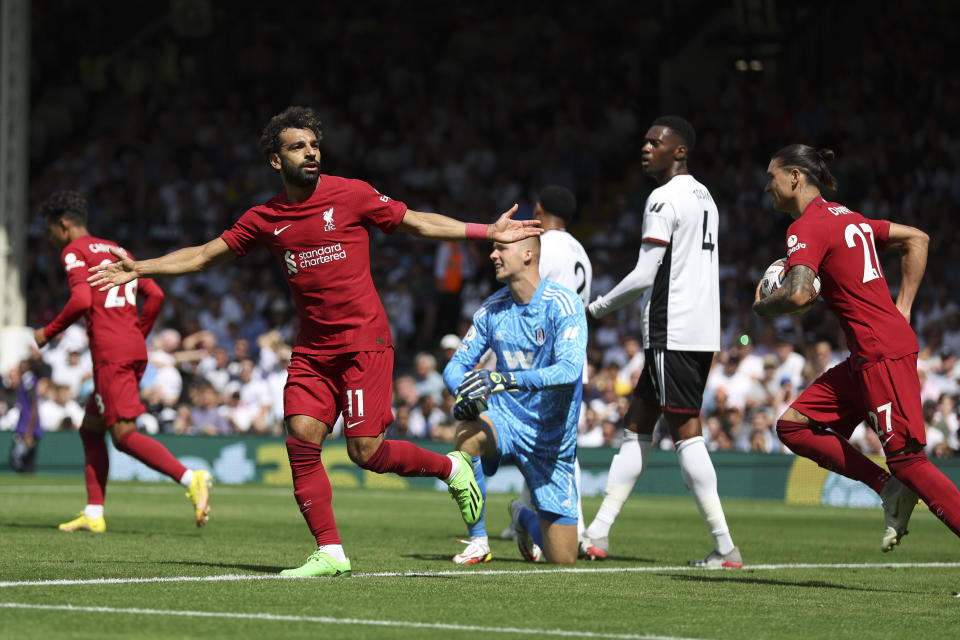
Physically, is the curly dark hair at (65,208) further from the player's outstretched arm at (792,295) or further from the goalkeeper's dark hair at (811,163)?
the player's outstretched arm at (792,295)

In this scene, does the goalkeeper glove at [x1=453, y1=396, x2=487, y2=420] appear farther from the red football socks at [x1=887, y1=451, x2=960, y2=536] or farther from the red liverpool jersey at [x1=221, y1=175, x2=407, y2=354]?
the red football socks at [x1=887, y1=451, x2=960, y2=536]

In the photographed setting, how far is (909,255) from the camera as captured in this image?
816 cm

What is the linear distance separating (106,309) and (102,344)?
276 mm

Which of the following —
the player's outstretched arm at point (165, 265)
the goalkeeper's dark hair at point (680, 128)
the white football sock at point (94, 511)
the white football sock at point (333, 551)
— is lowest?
the white football sock at point (94, 511)

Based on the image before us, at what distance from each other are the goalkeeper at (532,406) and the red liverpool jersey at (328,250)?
105cm

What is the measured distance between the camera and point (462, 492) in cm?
832

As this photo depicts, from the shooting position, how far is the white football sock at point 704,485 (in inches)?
359

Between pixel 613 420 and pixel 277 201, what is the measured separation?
39.5ft

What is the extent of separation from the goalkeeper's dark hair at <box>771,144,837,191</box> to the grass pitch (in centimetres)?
227

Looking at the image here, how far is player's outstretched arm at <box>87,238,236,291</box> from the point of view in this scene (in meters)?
7.63

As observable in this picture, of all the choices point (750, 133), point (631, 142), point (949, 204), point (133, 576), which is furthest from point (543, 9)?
point (133, 576)

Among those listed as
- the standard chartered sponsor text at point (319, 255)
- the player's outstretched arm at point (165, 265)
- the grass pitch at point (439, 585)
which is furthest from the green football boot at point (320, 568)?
the player's outstretched arm at point (165, 265)

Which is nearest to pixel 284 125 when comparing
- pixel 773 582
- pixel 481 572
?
pixel 481 572

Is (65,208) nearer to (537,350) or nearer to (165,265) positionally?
(165,265)
